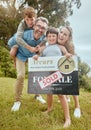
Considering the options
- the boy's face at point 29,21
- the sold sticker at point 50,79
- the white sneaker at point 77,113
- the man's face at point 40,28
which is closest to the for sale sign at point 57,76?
the sold sticker at point 50,79

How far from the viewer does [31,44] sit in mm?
5668

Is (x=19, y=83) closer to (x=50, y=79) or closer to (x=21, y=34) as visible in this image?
(x=21, y=34)

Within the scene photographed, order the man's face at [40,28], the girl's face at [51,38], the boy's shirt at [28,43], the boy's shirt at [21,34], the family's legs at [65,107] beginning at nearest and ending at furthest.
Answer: the family's legs at [65,107] < the girl's face at [51,38] < the man's face at [40,28] < the boy's shirt at [21,34] < the boy's shirt at [28,43]

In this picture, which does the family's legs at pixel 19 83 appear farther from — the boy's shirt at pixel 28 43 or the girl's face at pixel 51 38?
the girl's face at pixel 51 38

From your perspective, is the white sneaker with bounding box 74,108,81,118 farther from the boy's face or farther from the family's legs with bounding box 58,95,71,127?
the boy's face

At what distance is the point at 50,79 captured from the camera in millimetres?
4910

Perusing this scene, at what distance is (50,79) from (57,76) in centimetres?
11

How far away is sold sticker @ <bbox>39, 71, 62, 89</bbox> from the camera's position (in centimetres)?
487

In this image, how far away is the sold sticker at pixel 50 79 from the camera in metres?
4.87

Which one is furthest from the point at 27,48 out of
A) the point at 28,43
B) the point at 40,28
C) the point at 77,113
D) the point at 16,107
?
the point at 77,113

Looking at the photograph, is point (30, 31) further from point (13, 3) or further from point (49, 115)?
point (13, 3)

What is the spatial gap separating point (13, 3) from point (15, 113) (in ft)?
75.9

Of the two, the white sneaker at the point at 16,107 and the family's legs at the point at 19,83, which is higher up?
the family's legs at the point at 19,83

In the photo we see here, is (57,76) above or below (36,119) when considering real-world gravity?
Result: above
